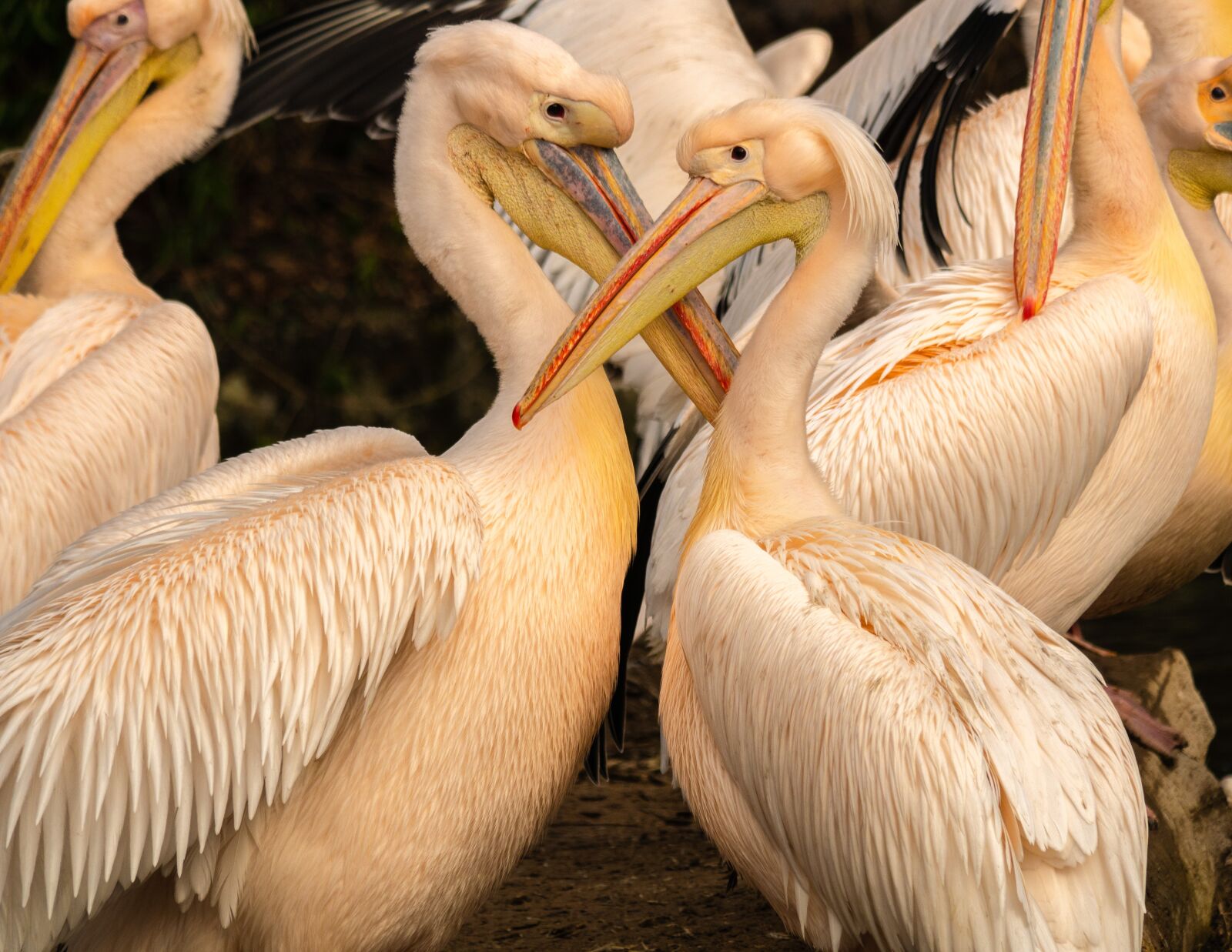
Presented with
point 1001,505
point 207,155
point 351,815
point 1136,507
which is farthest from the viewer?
point 207,155

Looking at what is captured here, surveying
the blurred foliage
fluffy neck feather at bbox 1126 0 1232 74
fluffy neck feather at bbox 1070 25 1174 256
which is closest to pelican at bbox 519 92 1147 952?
fluffy neck feather at bbox 1070 25 1174 256

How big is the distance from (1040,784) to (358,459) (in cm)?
135

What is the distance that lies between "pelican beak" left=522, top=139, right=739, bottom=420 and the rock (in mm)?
1381

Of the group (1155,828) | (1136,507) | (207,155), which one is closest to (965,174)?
(1136,507)

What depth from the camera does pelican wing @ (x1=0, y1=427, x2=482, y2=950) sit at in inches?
97.5

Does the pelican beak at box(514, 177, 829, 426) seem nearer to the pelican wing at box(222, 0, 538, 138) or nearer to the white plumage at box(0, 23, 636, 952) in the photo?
the white plumage at box(0, 23, 636, 952)

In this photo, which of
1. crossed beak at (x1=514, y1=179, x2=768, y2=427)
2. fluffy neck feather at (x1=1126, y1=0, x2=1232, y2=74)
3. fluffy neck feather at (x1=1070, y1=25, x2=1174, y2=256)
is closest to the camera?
crossed beak at (x1=514, y1=179, x2=768, y2=427)

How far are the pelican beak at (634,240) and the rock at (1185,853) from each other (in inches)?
54.4

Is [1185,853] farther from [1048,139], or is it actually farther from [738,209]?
[738,209]

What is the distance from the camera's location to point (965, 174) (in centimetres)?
455

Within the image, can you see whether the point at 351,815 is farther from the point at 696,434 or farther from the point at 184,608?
the point at 696,434

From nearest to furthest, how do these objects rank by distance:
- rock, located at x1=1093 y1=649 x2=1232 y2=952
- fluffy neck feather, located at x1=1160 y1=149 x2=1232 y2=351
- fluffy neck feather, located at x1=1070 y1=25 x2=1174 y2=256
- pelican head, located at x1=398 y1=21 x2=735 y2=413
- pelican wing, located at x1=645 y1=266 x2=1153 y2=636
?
1. pelican head, located at x1=398 y1=21 x2=735 y2=413
2. pelican wing, located at x1=645 y1=266 x2=1153 y2=636
3. rock, located at x1=1093 y1=649 x2=1232 y2=952
4. fluffy neck feather, located at x1=1070 y1=25 x2=1174 y2=256
5. fluffy neck feather, located at x1=1160 y1=149 x2=1232 y2=351

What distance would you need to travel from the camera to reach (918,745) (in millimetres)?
2393

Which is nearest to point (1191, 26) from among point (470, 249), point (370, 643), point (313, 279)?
point (470, 249)
